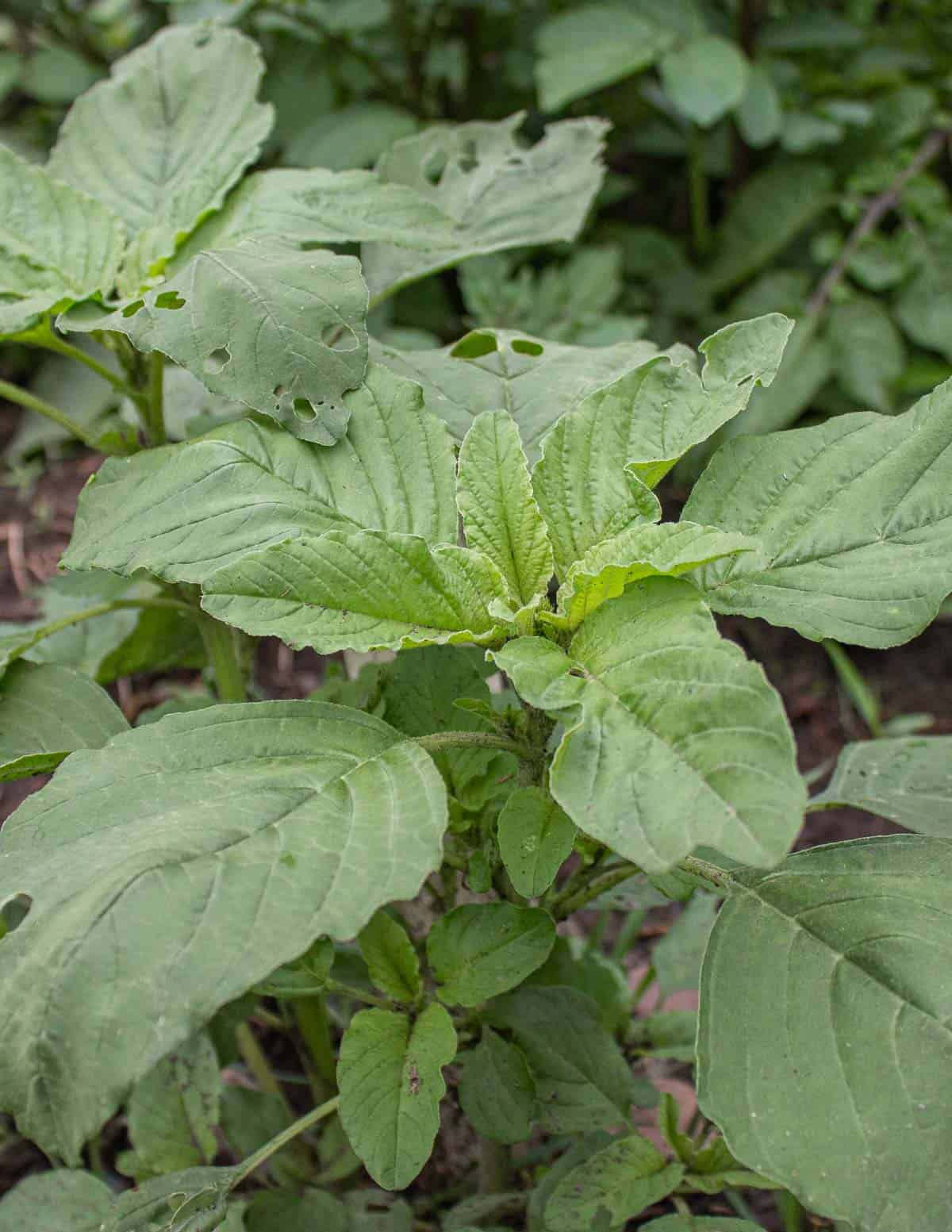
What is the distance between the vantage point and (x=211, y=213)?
Result: 123 cm

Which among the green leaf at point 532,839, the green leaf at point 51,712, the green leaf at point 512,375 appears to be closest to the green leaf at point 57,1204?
the green leaf at point 51,712

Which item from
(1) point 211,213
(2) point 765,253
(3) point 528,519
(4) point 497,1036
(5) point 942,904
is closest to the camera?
(5) point 942,904

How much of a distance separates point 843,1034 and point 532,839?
27 cm

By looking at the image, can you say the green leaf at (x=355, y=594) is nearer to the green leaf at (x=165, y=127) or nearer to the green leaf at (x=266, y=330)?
the green leaf at (x=266, y=330)

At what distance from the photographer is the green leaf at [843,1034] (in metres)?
0.79

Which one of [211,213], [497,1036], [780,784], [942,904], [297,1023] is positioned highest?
[211,213]

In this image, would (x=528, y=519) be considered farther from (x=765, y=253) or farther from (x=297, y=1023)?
(x=765, y=253)

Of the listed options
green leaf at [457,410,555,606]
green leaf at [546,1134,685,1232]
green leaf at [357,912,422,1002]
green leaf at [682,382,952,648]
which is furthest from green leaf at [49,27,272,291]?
green leaf at [546,1134,685,1232]

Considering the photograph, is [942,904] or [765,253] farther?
[765,253]

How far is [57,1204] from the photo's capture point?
1.20 m

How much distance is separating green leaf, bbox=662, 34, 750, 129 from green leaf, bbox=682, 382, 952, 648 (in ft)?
5.11

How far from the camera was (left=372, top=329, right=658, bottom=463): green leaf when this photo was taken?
1.18 metres

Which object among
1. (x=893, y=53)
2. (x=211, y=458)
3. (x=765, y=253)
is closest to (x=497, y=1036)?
(x=211, y=458)

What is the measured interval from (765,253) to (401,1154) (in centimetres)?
233
